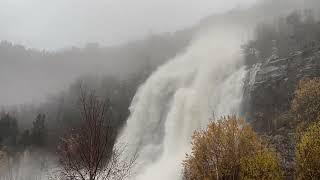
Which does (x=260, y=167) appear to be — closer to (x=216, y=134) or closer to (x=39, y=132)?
(x=216, y=134)

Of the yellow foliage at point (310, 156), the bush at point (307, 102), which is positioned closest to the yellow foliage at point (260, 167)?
the yellow foliage at point (310, 156)

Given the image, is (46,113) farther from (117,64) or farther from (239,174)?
(239,174)

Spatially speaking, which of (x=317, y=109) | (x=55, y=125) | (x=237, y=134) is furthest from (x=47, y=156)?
(x=237, y=134)

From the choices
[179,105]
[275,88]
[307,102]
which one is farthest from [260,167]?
[179,105]

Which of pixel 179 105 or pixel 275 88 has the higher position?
pixel 179 105

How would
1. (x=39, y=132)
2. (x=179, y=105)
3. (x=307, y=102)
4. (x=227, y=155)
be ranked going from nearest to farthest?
(x=227, y=155), (x=307, y=102), (x=179, y=105), (x=39, y=132)

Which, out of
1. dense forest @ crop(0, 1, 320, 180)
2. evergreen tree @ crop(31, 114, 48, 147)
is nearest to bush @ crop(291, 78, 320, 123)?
dense forest @ crop(0, 1, 320, 180)
